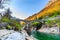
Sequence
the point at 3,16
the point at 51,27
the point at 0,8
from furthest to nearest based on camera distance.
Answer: the point at 51,27, the point at 3,16, the point at 0,8

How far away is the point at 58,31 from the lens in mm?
136000

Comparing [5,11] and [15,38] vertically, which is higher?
[5,11]

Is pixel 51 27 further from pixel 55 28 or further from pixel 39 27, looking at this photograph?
pixel 39 27

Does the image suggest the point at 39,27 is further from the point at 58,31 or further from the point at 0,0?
the point at 0,0

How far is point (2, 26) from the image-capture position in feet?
137

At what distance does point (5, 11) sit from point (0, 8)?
8.62ft

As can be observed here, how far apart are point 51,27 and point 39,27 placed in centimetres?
2164

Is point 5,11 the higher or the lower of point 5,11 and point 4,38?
the higher

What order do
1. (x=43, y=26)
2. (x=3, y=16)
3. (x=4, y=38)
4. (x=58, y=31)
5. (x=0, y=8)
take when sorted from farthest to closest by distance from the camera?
1. (x=43, y=26)
2. (x=58, y=31)
3. (x=3, y=16)
4. (x=0, y=8)
5. (x=4, y=38)

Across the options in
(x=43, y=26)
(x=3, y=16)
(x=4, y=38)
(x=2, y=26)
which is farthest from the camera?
(x=43, y=26)

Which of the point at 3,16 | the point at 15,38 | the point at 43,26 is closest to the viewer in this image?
the point at 15,38

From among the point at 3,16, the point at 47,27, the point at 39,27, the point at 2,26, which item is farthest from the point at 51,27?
the point at 2,26

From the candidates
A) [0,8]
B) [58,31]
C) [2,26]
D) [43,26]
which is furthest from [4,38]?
[43,26]

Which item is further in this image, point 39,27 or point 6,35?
point 39,27
